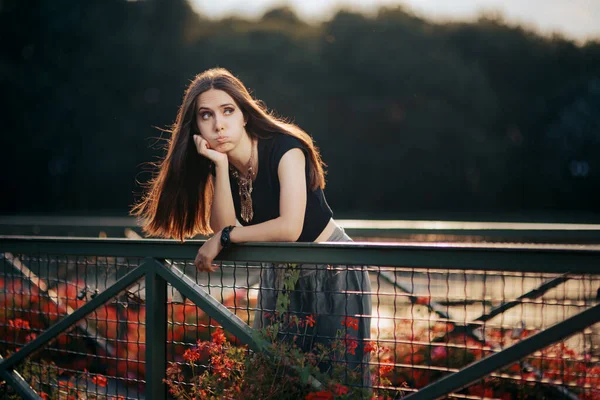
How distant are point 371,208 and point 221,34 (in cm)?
1235

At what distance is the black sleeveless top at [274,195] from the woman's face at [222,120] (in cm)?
13

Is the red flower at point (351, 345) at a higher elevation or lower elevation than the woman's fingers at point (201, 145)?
lower

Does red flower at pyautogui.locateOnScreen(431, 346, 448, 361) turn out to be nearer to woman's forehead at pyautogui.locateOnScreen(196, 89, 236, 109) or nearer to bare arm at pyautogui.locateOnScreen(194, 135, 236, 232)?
bare arm at pyautogui.locateOnScreen(194, 135, 236, 232)

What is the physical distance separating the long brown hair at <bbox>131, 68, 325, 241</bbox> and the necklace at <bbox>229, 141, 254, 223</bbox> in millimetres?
156

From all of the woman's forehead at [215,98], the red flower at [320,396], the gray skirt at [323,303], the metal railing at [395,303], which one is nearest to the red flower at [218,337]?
the metal railing at [395,303]

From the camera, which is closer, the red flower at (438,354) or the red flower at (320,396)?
the red flower at (320,396)

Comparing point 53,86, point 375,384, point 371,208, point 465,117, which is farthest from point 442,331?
point 53,86

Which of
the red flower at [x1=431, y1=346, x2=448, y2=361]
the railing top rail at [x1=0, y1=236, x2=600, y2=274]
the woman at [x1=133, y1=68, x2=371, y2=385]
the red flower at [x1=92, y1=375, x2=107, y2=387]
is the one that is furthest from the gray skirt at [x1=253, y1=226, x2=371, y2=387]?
the red flower at [x1=431, y1=346, x2=448, y2=361]

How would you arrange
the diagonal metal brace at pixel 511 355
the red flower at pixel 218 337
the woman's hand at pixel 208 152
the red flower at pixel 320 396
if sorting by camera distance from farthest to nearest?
the woman's hand at pixel 208 152
the red flower at pixel 218 337
the red flower at pixel 320 396
the diagonal metal brace at pixel 511 355

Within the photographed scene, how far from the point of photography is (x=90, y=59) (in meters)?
36.3

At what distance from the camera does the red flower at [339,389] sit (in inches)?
115

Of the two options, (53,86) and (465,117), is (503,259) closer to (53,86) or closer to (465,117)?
(465,117)

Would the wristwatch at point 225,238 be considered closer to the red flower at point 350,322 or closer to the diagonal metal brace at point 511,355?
the red flower at point 350,322

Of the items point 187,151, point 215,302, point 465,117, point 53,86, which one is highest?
point 53,86
